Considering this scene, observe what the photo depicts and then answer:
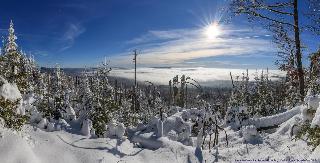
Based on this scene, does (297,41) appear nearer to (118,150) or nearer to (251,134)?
(251,134)

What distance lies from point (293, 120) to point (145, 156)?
5.40 meters

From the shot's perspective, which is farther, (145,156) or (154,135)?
(154,135)

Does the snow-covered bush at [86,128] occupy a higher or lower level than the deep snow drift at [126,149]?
higher

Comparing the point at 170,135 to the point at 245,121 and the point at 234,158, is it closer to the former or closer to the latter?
the point at 234,158

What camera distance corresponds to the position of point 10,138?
8781 millimetres

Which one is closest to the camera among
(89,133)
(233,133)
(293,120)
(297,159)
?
(297,159)

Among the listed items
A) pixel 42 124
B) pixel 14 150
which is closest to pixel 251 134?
pixel 42 124

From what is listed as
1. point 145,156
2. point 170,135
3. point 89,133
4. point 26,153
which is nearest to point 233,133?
point 170,135

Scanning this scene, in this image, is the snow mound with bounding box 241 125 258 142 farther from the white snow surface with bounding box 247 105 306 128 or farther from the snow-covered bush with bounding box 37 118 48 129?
the snow-covered bush with bounding box 37 118 48 129

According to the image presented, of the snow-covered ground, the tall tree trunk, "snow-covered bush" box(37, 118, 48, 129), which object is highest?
the tall tree trunk

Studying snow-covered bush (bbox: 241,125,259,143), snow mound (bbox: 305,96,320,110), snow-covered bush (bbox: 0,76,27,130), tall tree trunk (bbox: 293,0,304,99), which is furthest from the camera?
tall tree trunk (bbox: 293,0,304,99)

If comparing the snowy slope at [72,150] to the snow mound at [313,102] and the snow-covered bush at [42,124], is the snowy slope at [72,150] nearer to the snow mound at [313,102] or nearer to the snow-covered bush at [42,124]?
the snow-covered bush at [42,124]

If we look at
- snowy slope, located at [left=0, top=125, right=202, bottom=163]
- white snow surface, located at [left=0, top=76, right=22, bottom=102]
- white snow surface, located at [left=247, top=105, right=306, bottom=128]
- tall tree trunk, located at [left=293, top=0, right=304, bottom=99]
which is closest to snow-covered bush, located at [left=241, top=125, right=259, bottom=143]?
white snow surface, located at [left=247, top=105, right=306, bottom=128]

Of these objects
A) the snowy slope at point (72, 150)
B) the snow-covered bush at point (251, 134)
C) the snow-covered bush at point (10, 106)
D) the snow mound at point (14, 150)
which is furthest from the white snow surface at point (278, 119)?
the snow-covered bush at point (10, 106)
